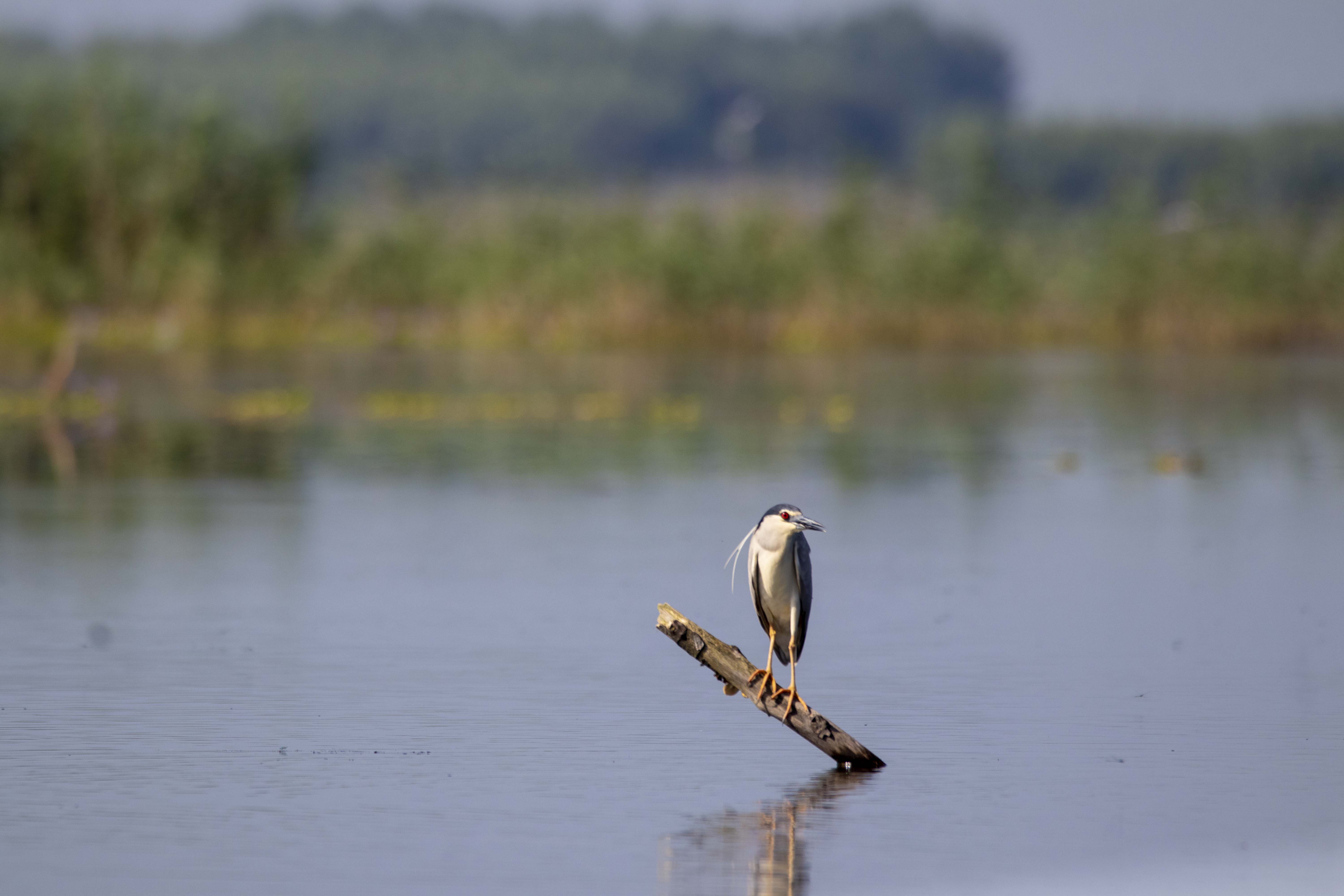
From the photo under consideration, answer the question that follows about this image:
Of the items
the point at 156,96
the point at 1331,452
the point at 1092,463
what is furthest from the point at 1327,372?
the point at 156,96

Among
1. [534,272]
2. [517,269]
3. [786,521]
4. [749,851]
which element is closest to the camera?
[749,851]

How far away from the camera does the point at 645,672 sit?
12.5 m

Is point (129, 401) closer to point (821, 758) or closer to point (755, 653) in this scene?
point (755, 653)

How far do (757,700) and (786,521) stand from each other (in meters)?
0.82

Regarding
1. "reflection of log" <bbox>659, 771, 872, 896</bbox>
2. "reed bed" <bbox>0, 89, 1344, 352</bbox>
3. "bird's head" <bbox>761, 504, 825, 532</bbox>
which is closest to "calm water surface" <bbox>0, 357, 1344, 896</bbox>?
"reflection of log" <bbox>659, 771, 872, 896</bbox>

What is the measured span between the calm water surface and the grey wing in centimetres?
73

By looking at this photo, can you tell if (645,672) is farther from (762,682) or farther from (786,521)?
(786,521)

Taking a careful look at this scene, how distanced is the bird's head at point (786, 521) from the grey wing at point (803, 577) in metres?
0.08

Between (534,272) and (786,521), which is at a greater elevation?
(534,272)

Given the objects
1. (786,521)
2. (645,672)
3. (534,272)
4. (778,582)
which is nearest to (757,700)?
(778,582)

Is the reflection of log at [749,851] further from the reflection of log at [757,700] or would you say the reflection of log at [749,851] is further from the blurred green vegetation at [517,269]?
the blurred green vegetation at [517,269]

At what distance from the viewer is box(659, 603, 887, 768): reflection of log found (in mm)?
9289

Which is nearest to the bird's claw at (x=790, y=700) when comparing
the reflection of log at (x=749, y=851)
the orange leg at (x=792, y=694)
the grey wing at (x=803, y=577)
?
the orange leg at (x=792, y=694)

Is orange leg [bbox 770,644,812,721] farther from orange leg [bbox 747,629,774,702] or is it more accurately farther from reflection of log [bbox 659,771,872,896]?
reflection of log [bbox 659,771,872,896]
